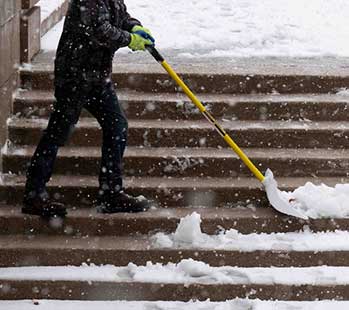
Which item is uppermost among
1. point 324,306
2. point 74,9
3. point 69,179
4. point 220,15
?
point 74,9

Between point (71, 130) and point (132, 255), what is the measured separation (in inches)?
38.9

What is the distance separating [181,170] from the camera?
22.0ft

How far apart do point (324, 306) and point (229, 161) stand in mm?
1475

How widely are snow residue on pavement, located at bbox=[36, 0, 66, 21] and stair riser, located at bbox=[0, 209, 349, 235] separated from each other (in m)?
3.11

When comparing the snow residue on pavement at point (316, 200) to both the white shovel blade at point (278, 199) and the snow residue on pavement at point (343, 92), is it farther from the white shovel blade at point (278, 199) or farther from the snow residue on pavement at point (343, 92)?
the snow residue on pavement at point (343, 92)

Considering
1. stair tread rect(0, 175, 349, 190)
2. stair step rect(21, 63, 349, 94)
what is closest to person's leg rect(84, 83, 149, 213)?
stair tread rect(0, 175, 349, 190)

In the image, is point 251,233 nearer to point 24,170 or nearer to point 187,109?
point 187,109

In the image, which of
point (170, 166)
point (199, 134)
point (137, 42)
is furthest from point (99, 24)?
point (199, 134)

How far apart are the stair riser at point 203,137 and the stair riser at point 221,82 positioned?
0.54 metres

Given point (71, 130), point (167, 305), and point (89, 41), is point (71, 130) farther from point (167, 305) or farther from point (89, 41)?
point (167, 305)

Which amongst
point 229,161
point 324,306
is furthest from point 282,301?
point 229,161

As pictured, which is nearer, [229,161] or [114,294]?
[114,294]

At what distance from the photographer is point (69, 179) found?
21.7 feet

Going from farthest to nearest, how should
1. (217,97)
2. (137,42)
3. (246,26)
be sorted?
(246,26)
(217,97)
(137,42)
